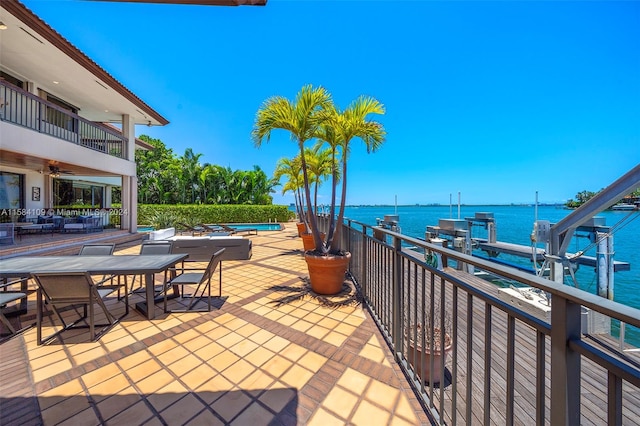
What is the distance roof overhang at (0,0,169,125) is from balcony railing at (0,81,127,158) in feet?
2.96

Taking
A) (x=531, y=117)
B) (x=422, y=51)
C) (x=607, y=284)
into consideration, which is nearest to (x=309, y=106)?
(x=607, y=284)

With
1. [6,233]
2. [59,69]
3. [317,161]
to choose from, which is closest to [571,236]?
[317,161]

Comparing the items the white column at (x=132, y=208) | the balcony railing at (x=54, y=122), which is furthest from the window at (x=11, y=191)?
the white column at (x=132, y=208)

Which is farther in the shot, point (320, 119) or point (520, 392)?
point (320, 119)

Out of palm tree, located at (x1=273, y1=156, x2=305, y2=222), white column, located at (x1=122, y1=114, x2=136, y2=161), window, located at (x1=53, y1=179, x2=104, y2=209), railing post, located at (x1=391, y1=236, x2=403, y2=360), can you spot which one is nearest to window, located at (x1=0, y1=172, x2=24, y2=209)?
window, located at (x1=53, y1=179, x2=104, y2=209)

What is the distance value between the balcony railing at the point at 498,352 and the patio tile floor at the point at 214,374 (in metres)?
0.33

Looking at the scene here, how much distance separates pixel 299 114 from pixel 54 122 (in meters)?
9.91

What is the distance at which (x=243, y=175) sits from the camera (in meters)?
21.2

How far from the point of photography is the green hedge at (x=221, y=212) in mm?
16859

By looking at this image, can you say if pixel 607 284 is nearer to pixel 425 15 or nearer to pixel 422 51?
pixel 425 15

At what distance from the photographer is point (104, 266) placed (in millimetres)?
3217

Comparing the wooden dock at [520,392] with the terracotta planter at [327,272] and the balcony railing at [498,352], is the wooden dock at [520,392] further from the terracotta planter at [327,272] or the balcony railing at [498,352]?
the terracotta planter at [327,272]

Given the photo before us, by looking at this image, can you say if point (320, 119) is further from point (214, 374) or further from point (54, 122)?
point (54, 122)

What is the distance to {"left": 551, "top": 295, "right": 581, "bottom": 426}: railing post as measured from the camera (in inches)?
32.5
